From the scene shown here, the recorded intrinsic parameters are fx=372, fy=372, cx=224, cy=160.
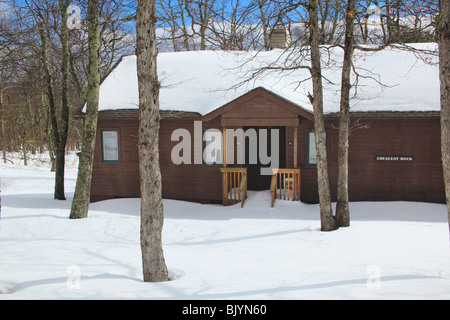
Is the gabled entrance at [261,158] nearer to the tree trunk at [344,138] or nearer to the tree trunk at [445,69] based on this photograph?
the tree trunk at [344,138]

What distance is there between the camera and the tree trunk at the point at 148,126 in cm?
549

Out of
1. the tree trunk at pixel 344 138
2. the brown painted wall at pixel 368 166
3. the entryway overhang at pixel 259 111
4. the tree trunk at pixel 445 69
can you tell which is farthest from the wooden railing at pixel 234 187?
the tree trunk at pixel 445 69

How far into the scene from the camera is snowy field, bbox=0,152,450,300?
5129 mm

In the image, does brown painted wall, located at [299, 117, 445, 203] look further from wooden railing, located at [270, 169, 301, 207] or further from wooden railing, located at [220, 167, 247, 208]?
wooden railing, located at [220, 167, 247, 208]

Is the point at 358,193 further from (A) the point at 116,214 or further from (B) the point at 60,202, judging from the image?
(B) the point at 60,202

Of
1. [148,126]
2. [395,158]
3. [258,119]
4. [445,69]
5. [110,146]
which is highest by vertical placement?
[258,119]

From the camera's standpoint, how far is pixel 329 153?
13.1 meters

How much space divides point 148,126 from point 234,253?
352 cm

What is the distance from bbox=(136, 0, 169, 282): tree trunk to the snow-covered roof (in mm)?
6329

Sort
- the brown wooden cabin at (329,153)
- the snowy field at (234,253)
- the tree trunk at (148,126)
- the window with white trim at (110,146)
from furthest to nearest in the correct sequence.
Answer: the window with white trim at (110,146), the brown wooden cabin at (329,153), the tree trunk at (148,126), the snowy field at (234,253)

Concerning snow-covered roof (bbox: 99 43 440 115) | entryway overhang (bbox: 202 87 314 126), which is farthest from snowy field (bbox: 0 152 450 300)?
snow-covered roof (bbox: 99 43 440 115)

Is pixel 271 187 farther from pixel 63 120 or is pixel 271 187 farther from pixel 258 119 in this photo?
pixel 63 120

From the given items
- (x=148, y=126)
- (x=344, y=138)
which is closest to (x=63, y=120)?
(x=148, y=126)

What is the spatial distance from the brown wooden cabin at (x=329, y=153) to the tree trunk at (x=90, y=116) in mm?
2670
